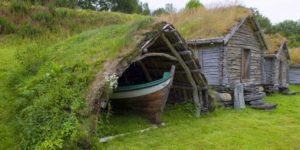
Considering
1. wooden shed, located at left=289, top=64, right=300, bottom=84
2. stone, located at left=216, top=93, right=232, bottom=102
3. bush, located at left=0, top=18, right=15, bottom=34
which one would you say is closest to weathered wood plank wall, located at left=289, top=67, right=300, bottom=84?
wooden shed, located at left=289, top=64, right=300, bottom=84

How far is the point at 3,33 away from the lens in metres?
17.2

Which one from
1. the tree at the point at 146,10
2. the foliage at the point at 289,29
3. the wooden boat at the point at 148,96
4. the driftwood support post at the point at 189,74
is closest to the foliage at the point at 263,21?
the foliage at the point at 289,29

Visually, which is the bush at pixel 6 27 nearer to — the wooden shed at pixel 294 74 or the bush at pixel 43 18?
the bush at pixel 43 18

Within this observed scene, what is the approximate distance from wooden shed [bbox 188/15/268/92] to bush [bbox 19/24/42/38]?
955cm

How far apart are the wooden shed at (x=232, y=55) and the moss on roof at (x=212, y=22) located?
0.34 m

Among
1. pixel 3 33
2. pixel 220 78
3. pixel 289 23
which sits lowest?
pixel 220 78

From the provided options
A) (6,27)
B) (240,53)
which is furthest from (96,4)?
(240,53)

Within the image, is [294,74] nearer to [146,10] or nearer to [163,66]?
[163,66]

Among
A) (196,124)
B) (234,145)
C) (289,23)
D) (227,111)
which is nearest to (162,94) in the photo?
(196,124)

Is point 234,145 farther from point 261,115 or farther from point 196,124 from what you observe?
point 261,115

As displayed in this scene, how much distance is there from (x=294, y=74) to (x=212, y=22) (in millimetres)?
15230

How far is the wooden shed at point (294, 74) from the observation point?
25969 millimetres

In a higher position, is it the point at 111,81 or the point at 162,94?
the point at 111,81

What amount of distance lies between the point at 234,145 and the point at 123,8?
33.7 m
